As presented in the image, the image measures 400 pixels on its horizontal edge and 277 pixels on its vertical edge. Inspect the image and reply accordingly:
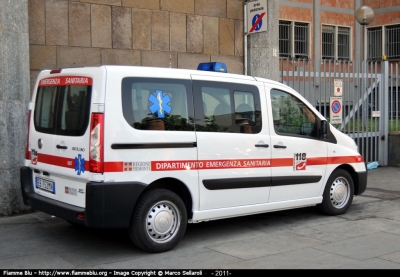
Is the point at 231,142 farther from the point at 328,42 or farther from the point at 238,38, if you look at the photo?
the point at 328,42

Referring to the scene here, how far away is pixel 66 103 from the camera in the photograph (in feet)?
20.3

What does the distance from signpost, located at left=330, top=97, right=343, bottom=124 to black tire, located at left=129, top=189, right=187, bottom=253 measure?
21.7 ft

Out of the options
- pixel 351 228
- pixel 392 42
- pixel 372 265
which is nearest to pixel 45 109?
pixel 372 265

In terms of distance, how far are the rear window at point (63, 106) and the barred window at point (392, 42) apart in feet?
67.9

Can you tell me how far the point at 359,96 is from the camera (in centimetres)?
1284

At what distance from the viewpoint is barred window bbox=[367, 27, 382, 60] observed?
81.6 ft

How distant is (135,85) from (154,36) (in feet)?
13.9

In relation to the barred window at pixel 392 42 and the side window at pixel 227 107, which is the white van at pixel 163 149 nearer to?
the side window at pixel 227 107

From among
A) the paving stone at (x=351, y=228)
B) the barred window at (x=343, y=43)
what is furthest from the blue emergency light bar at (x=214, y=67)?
the barred window at (x=343, y=43)

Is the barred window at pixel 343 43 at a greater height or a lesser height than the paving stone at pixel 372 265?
greater

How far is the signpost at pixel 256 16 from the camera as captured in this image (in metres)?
10.9

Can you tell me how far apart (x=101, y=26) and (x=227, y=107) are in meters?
3.67

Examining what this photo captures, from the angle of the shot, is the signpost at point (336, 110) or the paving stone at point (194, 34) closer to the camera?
the paving stone at point (194, 34)

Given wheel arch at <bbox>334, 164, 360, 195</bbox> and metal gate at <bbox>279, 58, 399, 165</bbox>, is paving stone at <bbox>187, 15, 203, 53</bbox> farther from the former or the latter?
wheel arch at <bbox>334, 164, 360, 195</bbox>
